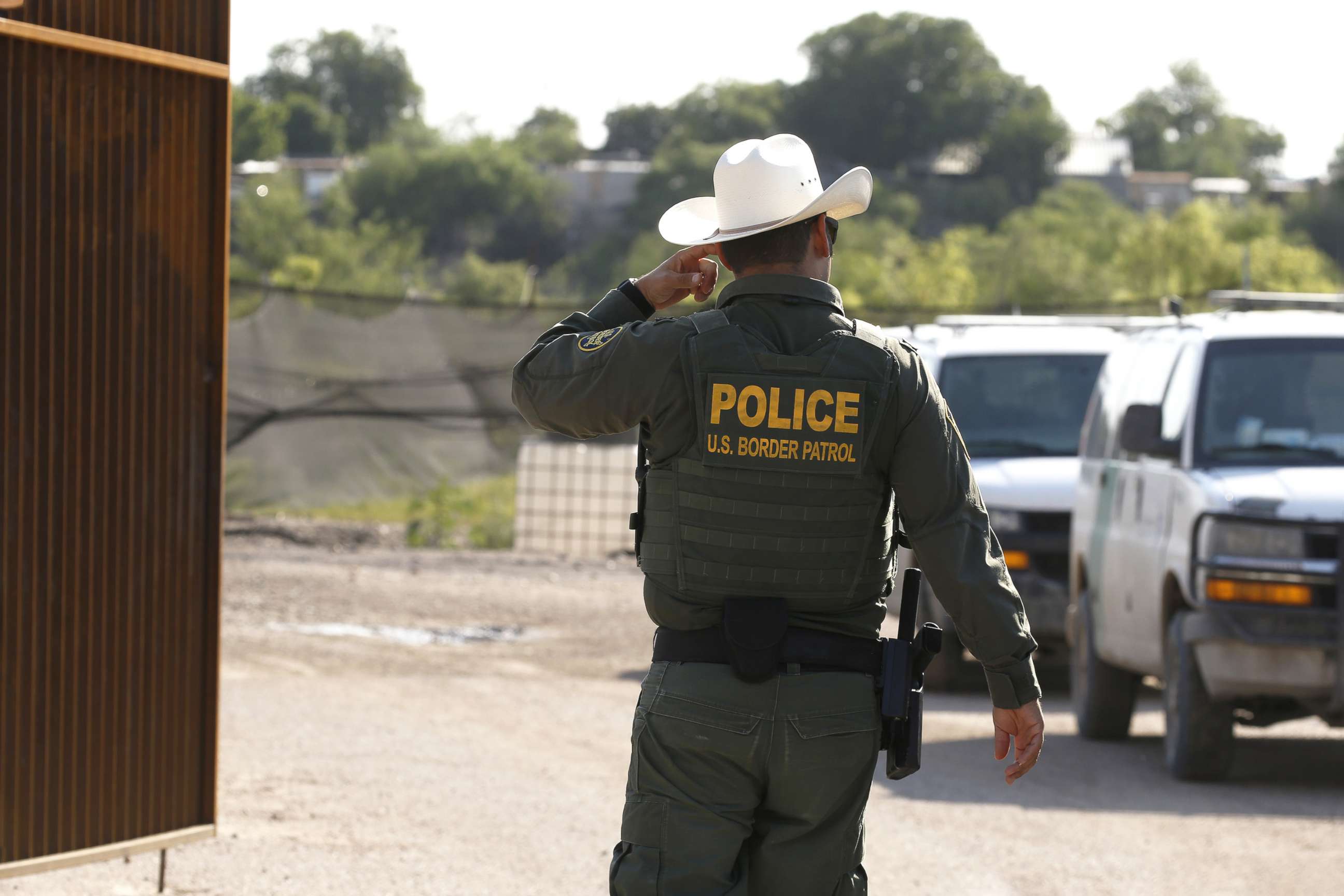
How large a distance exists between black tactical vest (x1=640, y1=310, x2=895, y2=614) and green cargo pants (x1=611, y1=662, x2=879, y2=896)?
184 mm

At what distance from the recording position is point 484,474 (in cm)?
1816

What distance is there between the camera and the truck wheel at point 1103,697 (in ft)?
30.3

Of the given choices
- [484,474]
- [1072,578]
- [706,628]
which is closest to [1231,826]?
[1072,578]

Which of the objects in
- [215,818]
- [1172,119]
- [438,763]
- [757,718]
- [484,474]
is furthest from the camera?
[1172,119]

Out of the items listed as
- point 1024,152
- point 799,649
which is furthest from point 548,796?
point 1024,152

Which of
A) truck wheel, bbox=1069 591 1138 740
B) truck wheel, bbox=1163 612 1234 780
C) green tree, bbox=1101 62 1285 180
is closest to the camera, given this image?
truck wheel, bbox=1163 612 1234 780

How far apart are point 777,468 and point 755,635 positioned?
0.32m

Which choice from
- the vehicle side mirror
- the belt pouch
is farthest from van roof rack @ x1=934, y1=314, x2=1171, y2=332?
the belt pouch

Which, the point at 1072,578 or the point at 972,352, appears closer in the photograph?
Answer: the point at 1072,578

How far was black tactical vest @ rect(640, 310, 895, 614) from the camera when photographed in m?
3.49

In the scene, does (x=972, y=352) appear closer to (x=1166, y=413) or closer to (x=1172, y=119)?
(x=1166, y=413)

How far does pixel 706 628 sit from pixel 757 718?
0.20 metres

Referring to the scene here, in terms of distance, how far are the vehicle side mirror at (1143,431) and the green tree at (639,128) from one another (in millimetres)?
156705

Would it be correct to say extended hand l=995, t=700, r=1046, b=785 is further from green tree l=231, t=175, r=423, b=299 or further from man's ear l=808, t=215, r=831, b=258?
green tree l=231, t=175, r=423, b=299
